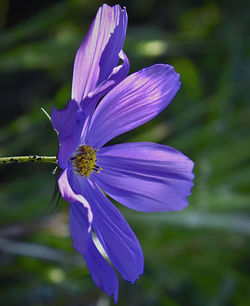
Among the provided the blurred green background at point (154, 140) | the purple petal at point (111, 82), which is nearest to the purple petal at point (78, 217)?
the purple petal at point (111, 82)

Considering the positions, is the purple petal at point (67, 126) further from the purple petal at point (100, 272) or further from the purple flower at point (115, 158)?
the purple petal at point (100, 272)

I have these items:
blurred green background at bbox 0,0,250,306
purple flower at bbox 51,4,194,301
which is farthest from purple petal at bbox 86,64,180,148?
blurred green background at bbox 0,0,250,306

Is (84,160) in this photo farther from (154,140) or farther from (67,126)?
(154,140)

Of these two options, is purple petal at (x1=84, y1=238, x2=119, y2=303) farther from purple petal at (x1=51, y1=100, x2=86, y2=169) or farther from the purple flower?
purple petal at (x1=51, y1=100, x2=86, y2=169)

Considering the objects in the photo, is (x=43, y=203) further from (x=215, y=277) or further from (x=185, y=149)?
(x=215, y=277)

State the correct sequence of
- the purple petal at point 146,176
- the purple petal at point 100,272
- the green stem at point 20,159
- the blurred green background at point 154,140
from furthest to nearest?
the blurred green background at point 154,140, the purple petal at point 146,176, the purple petal at point 100,272, the green stem at point 20,159
